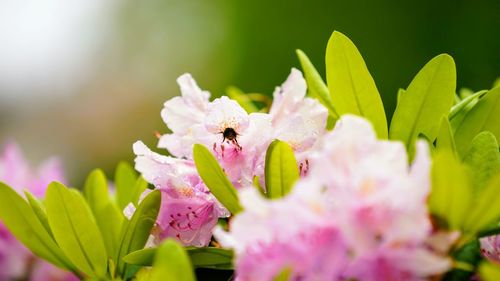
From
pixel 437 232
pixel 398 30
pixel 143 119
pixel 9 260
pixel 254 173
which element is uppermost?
pixel 143 119

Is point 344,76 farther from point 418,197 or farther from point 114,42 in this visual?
point 114,42

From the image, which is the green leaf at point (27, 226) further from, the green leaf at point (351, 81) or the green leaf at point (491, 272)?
the green leaf at point (491, 272)

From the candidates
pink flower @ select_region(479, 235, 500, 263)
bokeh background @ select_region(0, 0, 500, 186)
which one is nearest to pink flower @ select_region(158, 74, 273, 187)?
pink flower @ select_region(479, 235, 500, 263)

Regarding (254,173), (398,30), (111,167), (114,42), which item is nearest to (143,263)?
(254,173)

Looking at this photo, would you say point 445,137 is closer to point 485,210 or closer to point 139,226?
A: point 485,210

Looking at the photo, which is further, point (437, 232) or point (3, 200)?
point (3, 200)

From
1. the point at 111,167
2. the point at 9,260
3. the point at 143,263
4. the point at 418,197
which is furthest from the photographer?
the point at 111,167

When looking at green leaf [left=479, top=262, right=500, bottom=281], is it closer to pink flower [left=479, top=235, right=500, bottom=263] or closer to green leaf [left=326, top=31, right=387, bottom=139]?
pink flower [left=479, top=235, right=500, bottom=263]
